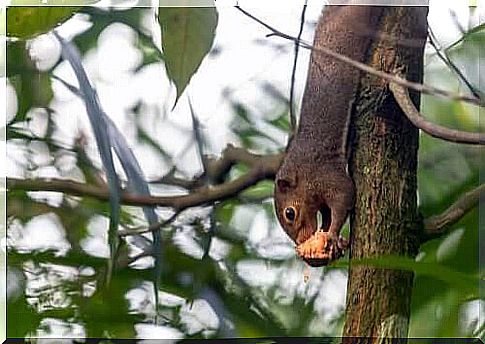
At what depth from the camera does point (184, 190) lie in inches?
20.3

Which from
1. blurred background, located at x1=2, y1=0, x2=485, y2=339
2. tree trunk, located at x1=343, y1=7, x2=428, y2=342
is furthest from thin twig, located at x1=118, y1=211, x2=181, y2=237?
tree trunk, located at x1=343, y1=7, x2=428, y2=342

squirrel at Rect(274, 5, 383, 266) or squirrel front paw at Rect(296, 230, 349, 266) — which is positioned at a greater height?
squirrel at Rect(274, 5, 383, 266)

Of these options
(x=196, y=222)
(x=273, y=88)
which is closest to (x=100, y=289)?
(x=196, y=222)

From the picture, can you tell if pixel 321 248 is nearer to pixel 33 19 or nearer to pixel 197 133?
pixel 197 133

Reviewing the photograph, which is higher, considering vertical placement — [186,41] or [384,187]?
[186,41]

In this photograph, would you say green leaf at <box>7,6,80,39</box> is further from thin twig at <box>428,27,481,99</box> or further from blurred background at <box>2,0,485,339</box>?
thin twig at <box>428,27,481,99</box>

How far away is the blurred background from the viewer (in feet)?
1.66

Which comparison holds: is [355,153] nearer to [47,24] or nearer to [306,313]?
[306,313]

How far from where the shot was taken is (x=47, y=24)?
0.53 meters

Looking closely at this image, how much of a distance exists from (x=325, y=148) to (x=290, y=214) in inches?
2.1

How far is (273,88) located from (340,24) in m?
0.07

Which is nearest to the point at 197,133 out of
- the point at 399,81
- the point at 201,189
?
the point at 201,189

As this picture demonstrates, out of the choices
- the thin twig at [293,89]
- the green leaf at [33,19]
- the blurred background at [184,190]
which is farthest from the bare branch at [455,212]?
the green leaf at [33,19]

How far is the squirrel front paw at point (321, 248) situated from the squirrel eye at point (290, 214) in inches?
0.7
